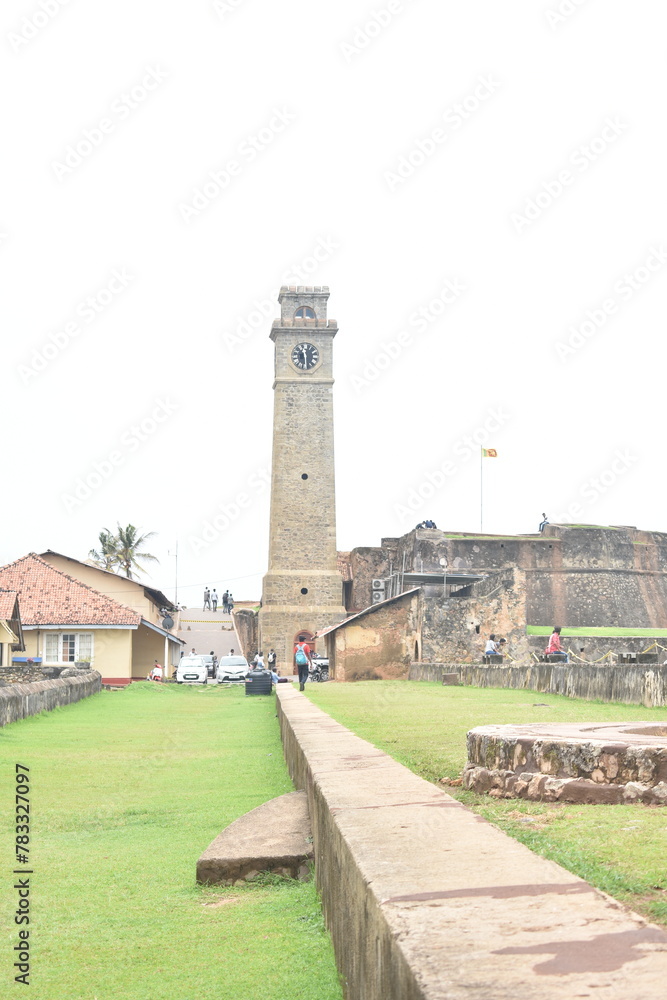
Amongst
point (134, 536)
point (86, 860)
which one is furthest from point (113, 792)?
point (134, 536)

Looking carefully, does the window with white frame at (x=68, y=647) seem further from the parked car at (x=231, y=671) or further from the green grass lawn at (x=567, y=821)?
the green grass lawn at (x=567, y=821)

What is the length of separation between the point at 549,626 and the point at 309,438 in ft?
55.5

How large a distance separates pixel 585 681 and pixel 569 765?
9.86 metres

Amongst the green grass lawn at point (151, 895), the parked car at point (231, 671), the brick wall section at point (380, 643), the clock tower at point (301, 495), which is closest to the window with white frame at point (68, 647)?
the parked car at point (231, 671)

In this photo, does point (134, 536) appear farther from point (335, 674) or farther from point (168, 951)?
point (168, 951)

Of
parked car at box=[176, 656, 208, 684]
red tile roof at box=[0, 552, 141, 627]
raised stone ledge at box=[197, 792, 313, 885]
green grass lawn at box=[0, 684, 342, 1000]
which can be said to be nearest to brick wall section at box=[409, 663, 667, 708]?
green grass lawn at box=[0, 684, 342, 1000]

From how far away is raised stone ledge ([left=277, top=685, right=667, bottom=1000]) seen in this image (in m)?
1.83

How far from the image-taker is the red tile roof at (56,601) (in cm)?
3528

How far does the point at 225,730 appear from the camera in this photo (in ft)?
45.8

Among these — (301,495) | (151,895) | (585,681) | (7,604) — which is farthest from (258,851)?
(301,495)

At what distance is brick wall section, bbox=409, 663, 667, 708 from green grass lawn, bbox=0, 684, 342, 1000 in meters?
4.56

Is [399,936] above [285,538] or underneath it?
underneath

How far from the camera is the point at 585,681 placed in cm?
1473

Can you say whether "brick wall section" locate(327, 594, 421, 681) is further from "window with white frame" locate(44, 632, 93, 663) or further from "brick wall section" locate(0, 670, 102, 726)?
"brick wall section" locate(0, 670, 102, 726)
